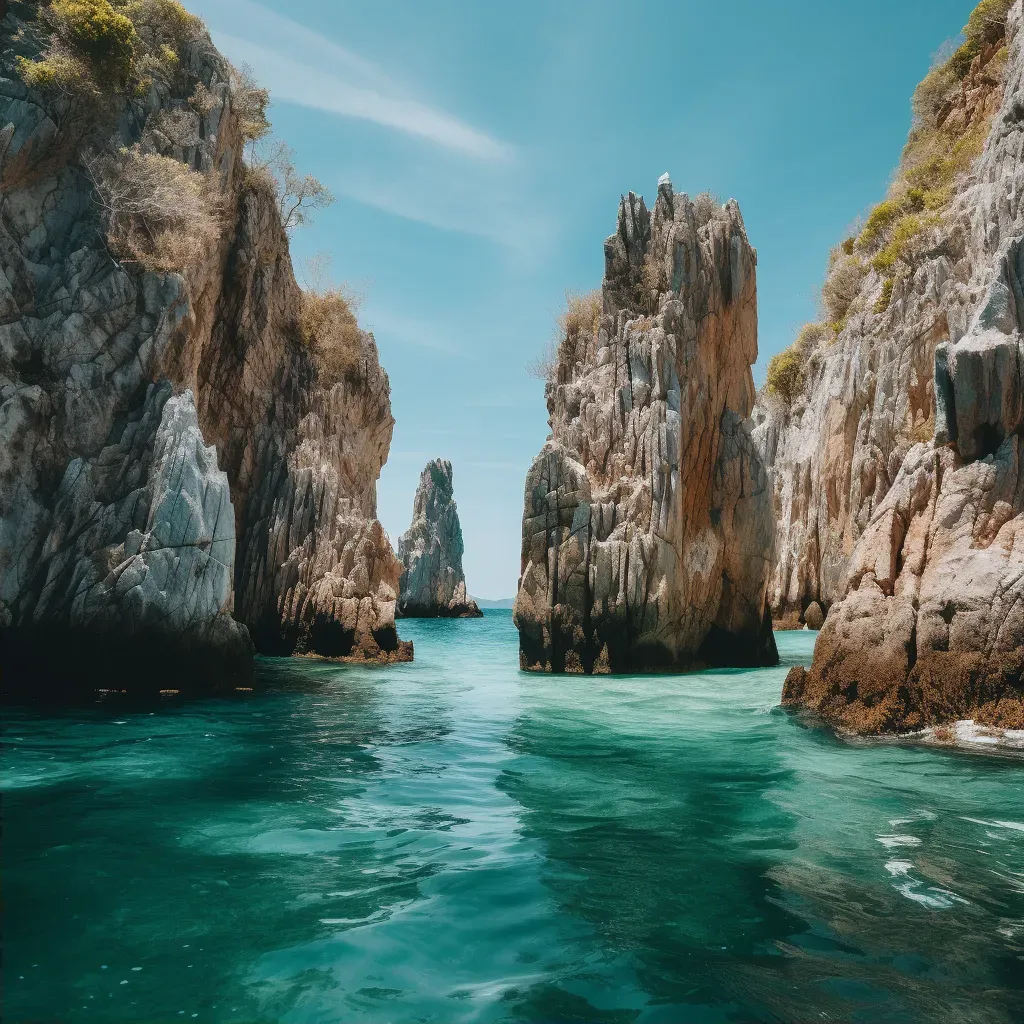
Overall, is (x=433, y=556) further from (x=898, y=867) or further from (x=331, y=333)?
(x=898, y=867)

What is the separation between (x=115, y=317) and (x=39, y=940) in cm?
1698

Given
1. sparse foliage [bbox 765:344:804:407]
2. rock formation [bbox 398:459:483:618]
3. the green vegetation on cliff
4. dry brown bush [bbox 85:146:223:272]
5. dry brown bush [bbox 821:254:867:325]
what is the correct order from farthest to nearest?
rock formation [bbox 398:459:483:618] → sparse foliage [bbox 765:344:804:407] → dry brown bush [bbox 821:254:867:325] → the green vegetation on cliff → dry brown bush [bbox 85:146:223:272]

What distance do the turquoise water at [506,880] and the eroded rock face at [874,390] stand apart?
12328 mm

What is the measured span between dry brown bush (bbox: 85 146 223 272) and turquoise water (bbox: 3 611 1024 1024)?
12506mm

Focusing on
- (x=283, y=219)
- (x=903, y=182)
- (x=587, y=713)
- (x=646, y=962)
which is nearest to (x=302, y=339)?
(x=283, y=219)

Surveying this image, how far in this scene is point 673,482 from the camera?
24016 millimetres

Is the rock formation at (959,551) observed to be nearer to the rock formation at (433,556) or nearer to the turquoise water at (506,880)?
the turquoise water at (506,880)

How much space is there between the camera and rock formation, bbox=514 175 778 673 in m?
23.6

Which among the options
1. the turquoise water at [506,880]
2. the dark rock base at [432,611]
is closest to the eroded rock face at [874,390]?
the turquoise water at [506,880]

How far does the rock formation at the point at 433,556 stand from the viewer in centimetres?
9975

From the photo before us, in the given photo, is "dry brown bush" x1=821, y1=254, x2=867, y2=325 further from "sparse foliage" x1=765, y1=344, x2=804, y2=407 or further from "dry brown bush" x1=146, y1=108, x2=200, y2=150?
"dry brown bush" x1=146, y1=108, x2=200, y2=150

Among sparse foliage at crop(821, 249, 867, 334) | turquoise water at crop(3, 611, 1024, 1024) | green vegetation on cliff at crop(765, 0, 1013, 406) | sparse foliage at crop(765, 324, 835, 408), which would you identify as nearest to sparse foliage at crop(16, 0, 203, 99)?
turquoise water at crop(3, 611, 1024, 1024)

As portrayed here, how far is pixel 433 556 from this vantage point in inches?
3937

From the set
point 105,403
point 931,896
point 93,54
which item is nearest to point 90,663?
point 105,403
